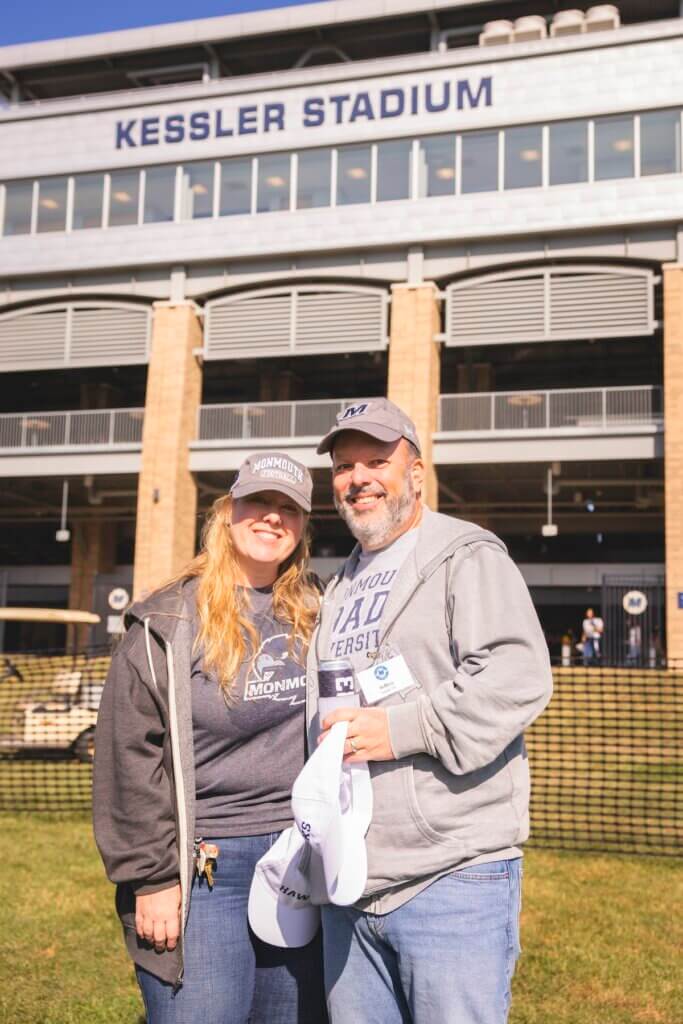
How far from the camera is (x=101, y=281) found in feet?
93.0

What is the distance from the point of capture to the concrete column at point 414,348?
25.5 meters

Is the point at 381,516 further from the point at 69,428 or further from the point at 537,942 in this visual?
the point at 69,428

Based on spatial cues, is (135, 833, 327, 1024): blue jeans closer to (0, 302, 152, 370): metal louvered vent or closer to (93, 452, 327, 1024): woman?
(93, 452, 327, 1024): woman

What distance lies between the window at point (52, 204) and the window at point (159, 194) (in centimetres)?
275

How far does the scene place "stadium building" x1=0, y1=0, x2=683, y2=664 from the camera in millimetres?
24078

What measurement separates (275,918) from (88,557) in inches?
1402

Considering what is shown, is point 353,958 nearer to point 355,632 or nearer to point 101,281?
point 355,632

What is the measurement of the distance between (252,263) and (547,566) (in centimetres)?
1535

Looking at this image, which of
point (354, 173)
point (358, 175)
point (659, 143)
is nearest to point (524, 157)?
point (659, 143)

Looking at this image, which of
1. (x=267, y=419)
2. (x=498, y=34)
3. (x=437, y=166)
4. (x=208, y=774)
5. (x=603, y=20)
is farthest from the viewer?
(x=267, y=419)

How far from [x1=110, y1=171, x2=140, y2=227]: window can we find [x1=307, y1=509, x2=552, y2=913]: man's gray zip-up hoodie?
27.4 m

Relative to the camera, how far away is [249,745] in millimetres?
2824

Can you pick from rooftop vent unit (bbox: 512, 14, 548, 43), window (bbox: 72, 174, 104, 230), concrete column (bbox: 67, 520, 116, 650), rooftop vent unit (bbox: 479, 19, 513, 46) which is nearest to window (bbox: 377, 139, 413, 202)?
rooftop vent unit (bbox: 479, 19, 513, 46)

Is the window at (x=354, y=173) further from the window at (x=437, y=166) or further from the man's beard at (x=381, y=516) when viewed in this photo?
the man's beard at (x=381, y=516)
